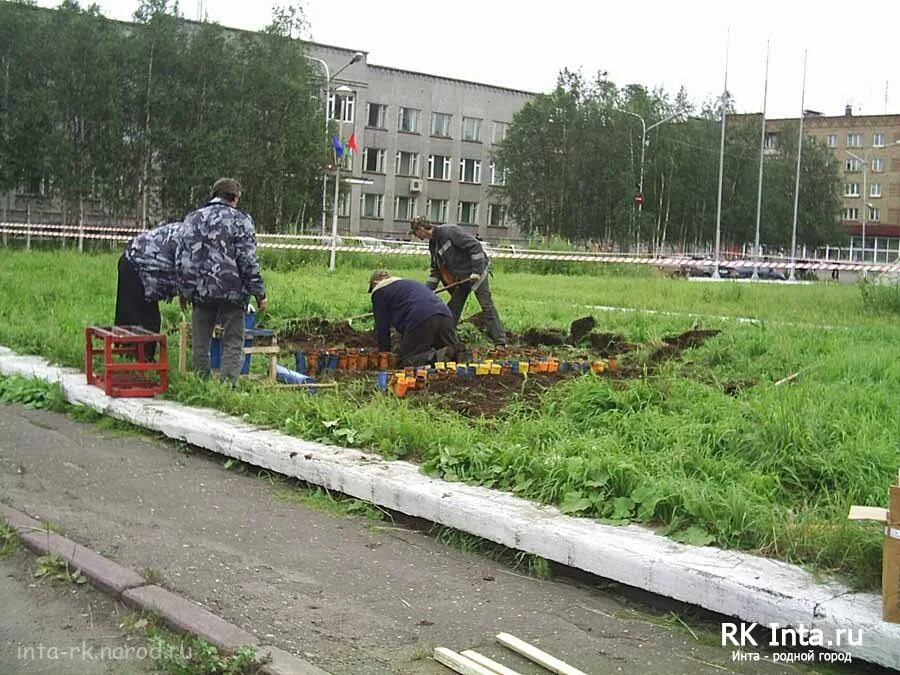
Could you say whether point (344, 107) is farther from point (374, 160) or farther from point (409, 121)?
point (409, 121)

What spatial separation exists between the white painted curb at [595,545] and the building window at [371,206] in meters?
56.4

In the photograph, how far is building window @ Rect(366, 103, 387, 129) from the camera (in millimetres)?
63250

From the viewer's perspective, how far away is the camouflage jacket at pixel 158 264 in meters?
9.90

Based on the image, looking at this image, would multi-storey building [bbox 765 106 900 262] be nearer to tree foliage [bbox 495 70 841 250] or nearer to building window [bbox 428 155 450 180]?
tree foliage [bbox 495 70 841 250]

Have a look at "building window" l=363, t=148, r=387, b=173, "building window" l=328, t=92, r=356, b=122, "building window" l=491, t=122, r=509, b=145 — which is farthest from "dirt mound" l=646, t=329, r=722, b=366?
"building window" l=491, t=122, r=509, b=145

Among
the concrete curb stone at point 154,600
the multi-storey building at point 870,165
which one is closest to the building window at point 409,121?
the multi-storey building at point 870,165

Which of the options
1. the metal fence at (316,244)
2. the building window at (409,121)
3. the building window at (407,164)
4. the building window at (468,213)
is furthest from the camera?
the building window at (468,213)

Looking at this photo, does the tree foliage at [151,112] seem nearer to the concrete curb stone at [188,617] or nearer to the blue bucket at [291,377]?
the blue bucket at [291,377]

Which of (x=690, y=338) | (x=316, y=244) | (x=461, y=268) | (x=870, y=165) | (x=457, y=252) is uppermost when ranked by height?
(x=870, y=165)

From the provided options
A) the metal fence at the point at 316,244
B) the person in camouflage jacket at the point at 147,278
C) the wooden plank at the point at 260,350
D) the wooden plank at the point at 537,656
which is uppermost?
the metal fence at the point at 316,244

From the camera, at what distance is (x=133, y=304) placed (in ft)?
34.8

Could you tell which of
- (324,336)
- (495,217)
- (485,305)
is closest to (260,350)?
(324,336)

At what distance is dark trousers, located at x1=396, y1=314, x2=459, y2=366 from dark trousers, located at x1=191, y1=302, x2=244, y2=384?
156cm

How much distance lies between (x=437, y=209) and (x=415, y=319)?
192ft
